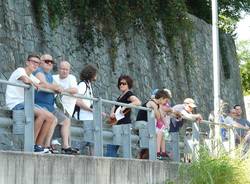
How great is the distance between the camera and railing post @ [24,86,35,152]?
1055 cm

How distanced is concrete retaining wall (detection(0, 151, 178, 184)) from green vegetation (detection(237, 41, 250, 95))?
184 feet

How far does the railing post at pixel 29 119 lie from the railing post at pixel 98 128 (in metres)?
1.73

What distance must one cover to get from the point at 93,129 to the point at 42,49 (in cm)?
845

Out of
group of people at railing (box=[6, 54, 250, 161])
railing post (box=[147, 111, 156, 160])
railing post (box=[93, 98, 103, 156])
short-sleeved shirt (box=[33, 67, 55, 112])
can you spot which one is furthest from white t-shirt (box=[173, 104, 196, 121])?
short-sleeved shirt (box=[33, 67, 55, 112])

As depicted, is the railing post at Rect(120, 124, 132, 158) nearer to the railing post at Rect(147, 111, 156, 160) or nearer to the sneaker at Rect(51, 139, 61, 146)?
the railing post at Rect(147, 111, 156, 160)

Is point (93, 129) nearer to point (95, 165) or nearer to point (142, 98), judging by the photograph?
point (95, 165)

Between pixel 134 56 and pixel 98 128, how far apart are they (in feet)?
46.7

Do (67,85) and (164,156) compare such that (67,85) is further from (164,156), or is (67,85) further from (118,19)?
(118,19)

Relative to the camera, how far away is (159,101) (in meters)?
14.2

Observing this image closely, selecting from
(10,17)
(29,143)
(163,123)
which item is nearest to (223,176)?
(163,123)

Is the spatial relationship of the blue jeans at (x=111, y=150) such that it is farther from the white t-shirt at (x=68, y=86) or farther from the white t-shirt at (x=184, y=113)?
the white t-shirt at (x=184, y=113)

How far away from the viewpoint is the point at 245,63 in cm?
7144

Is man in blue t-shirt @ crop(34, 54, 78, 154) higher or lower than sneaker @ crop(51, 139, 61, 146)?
higher

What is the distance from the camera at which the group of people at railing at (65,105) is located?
10.9 m
